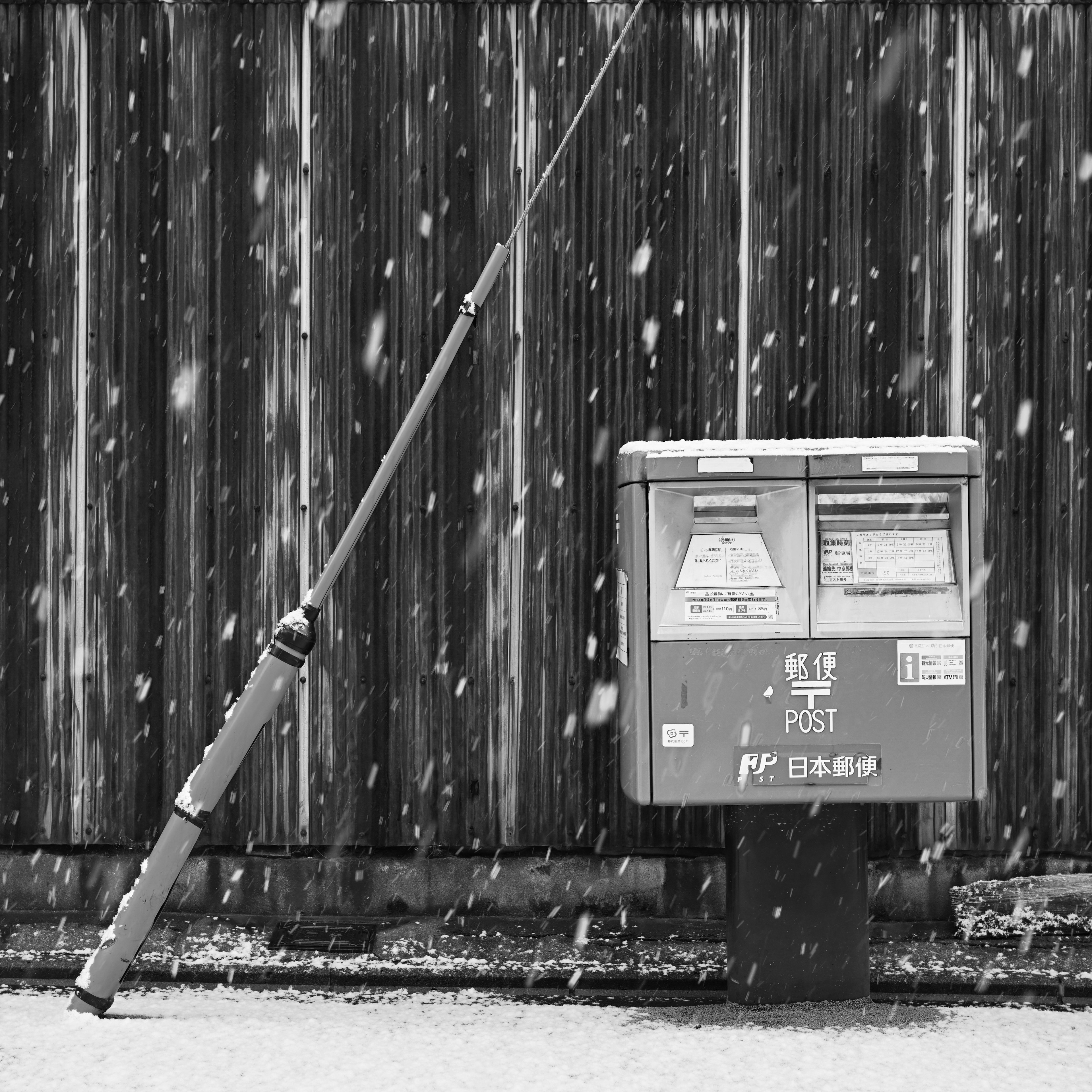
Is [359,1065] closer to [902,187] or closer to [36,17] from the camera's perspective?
[902,187]

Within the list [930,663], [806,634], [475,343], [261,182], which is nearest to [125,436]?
[261,182]

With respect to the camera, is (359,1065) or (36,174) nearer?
(359,1065)

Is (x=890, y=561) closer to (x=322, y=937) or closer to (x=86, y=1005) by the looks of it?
(x=322, y=937)

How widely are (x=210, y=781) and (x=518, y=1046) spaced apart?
1.48m

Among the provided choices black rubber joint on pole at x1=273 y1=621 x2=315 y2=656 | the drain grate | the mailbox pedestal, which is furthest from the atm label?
the drain grate

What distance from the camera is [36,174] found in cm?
529

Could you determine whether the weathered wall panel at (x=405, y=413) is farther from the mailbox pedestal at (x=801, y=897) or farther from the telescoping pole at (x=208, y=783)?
the mailbox pedestal at (x=801, y=897)

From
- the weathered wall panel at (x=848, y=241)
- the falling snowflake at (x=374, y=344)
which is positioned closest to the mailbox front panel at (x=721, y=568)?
the weathered wall panel at (x=848, y=241)

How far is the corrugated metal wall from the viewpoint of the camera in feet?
17.2

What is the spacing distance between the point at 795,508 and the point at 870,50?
2.73 meters

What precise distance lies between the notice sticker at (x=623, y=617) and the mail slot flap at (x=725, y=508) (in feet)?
1.24

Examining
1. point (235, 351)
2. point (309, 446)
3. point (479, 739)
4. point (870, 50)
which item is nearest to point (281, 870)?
point (479, 739)

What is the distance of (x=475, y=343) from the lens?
17.3 ft

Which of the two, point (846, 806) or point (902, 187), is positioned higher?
point (902, 187)
